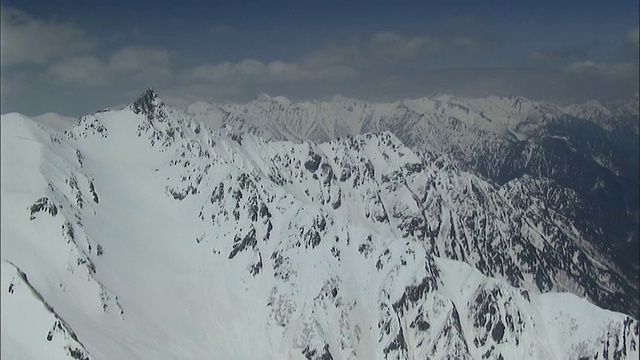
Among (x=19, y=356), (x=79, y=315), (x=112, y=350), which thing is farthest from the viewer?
(x=79, y=315)

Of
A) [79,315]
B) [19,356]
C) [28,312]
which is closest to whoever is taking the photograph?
[19,356]

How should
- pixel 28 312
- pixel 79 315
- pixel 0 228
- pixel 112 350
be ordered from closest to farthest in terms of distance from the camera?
pixel 28 312 → pixel 112 350 → pixel 79 315 → pixel 0 228

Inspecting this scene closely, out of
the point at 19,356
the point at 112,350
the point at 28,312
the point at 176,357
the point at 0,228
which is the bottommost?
the point at 176,357

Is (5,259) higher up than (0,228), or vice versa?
(0,228)

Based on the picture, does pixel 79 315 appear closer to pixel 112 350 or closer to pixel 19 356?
pixel 112 350

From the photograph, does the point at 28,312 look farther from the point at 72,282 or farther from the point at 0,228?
the point at 0,228

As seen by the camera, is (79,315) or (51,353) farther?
(79,315)

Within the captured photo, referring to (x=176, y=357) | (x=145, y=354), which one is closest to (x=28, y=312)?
(x=145, y=354)

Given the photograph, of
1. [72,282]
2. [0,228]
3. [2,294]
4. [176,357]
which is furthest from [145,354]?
[0,228]

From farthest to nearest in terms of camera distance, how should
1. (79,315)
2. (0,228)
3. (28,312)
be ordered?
(0,228) < (79,315) < (28,312)
